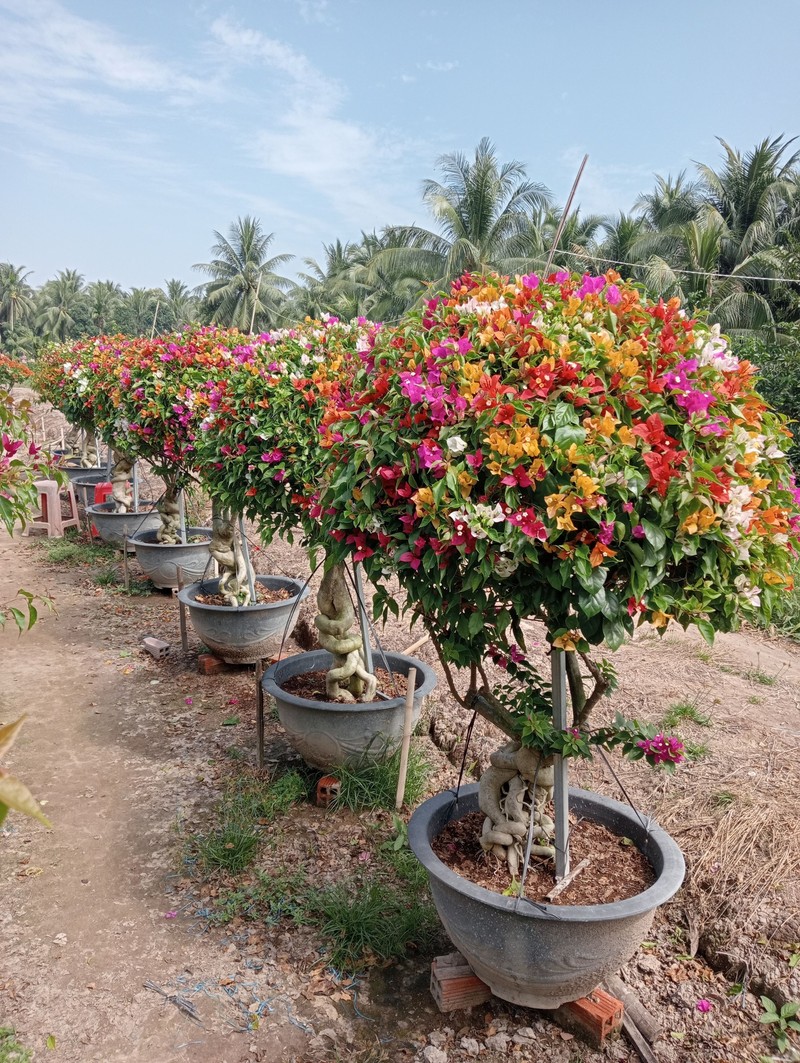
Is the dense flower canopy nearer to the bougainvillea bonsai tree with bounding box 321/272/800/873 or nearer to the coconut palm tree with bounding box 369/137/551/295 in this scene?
the bougainvillea bonsai tree with bounding box 321/272/800/873

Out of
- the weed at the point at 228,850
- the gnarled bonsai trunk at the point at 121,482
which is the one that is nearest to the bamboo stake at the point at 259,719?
the weed at the point at 228,850

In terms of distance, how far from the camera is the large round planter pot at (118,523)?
27.5 feet

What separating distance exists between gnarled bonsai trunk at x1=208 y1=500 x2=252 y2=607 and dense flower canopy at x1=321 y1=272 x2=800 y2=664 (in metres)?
3.33

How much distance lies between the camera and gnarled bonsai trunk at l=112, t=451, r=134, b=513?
8805 mm

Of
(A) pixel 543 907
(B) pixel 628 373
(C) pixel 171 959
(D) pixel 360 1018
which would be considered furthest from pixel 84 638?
(B) pixel 628 373

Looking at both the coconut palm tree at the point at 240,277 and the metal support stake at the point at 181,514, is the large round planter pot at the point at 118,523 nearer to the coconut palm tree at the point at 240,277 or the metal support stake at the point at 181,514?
the metal support stake at the point at 181,514

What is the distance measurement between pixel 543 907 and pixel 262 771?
2.11 m

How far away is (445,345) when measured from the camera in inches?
77.2

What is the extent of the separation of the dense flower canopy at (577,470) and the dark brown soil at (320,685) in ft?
6.34

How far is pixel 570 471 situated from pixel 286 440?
91.8 inches

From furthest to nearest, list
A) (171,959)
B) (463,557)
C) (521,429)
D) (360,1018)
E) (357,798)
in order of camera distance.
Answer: (357,798) < (171,959) < (360,1018) < (463,557) < (521,429)

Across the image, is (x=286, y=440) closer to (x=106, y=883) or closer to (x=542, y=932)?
(x=106, y=883)

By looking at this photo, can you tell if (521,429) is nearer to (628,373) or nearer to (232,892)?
(628,373)

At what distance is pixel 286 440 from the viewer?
12.7 ft
